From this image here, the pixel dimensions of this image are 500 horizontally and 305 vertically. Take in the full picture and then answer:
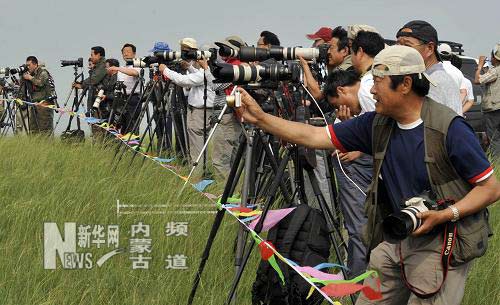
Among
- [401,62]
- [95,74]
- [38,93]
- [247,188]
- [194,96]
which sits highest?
[401,62]

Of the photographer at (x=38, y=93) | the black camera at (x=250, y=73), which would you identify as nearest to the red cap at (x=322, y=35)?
the black camera at (x=250, y=73)

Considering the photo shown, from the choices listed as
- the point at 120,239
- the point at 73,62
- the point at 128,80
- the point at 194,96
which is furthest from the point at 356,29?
the point at 73,62

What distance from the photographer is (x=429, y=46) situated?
4207mm

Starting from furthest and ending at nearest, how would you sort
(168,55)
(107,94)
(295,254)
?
1. (107,94)
2. (168,55)
3. (295,254)

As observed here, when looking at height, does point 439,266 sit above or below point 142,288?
above

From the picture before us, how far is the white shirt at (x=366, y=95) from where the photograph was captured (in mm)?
4219

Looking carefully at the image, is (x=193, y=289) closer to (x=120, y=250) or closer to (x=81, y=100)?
(x=120, y=250)

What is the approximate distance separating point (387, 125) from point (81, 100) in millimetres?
9302

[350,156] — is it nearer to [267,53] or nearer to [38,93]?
[267,53]

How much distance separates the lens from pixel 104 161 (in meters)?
8.71

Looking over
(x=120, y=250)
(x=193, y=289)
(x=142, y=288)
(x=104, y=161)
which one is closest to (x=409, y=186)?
(x=193, y=289)

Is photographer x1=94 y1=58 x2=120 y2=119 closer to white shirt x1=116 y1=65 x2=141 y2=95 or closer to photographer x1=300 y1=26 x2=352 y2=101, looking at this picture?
white shirt x1=116 y1=65 x2=141 y2=95

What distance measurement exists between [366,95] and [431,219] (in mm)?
1612

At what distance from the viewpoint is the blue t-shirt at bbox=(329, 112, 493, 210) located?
9.13 ft
